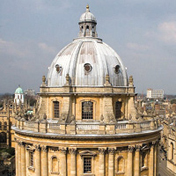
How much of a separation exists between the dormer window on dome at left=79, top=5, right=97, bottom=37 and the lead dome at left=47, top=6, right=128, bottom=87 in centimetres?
32

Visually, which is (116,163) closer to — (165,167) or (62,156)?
(62,156)

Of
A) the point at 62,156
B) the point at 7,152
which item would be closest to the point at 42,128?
the point at 62,156

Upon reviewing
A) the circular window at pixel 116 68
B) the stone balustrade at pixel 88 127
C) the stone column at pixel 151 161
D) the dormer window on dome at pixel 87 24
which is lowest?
the stone column at pixel 151 161

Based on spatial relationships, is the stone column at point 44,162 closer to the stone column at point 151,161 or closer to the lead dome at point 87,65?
the lead dome at point 87,65

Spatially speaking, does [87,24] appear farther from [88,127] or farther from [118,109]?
[88,127]

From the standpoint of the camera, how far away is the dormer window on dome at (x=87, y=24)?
110 ft

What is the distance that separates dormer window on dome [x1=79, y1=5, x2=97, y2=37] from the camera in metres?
33.5

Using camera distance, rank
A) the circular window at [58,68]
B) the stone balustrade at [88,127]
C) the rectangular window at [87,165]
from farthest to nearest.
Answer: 1. the circular window at [58,68]
2. the rectangular window at [87,165]
3. the stone balustrade at [88,127]

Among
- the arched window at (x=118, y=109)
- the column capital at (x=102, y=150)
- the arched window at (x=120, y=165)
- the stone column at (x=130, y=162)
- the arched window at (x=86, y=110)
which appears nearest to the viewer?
the column capital at (x=102, y=150)

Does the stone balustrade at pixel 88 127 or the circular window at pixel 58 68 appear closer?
the stone balustrade at pixel 88 127

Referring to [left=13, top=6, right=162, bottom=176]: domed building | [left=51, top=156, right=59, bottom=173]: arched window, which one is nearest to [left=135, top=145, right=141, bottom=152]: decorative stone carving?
[left=13, top=6, right=162, bottom=176]: domed building

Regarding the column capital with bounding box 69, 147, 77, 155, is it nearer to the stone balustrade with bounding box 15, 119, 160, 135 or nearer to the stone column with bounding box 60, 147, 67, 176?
the stone column with bounding box 60, 147, 67, 176

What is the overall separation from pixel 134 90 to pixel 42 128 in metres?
11.8

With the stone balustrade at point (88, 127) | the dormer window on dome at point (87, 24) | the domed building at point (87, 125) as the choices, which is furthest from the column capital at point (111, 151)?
the dormer window on dome at point (87, 24)
